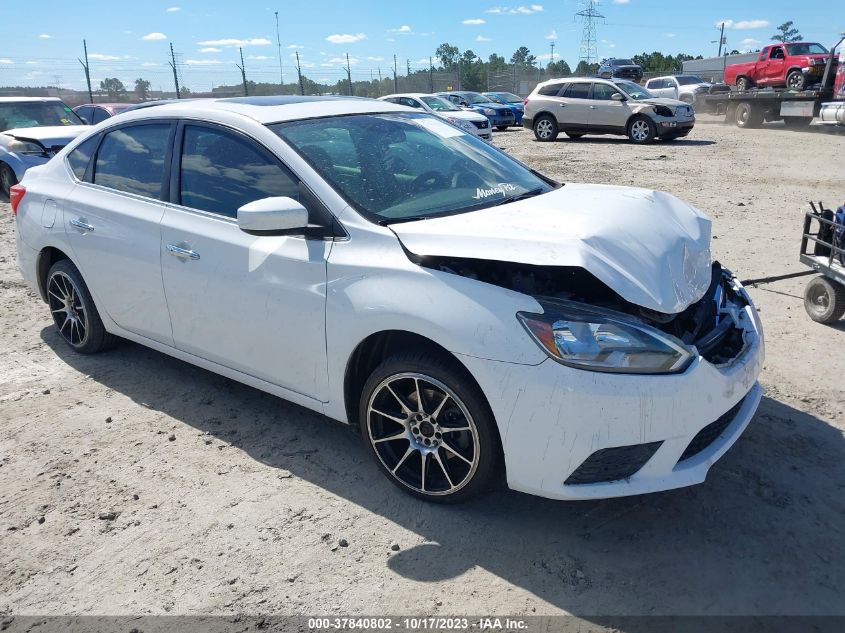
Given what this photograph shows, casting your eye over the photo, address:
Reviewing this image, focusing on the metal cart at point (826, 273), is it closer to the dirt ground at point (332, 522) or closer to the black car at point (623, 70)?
the dirt ground at point (332, 522)

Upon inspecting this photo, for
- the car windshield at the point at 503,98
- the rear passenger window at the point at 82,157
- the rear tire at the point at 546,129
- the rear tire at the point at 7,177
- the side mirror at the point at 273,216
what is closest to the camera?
the side mirror at the point at 273,216

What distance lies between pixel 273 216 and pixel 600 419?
1659 mm

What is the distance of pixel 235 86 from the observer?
32.3 meters

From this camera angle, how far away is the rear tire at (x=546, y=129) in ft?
66.3

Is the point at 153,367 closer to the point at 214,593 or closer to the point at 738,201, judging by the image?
the point at 214,593

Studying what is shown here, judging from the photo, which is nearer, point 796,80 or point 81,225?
point 81,225

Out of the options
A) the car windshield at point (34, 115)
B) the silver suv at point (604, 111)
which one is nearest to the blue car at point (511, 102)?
the silver suv at point (604, 111)

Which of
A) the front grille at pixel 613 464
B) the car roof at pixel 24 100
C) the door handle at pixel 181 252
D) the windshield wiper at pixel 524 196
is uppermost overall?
the car roof at pixel 24 100

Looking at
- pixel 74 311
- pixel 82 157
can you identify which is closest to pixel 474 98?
pixel 82 157

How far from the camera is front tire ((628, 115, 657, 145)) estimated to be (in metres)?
18.5

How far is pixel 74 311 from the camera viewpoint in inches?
192

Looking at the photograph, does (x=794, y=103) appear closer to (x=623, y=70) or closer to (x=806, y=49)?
(x=806, y=49)

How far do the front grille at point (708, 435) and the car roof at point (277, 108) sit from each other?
2.49 meters

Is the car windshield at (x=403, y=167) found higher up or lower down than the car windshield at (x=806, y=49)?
lower down
